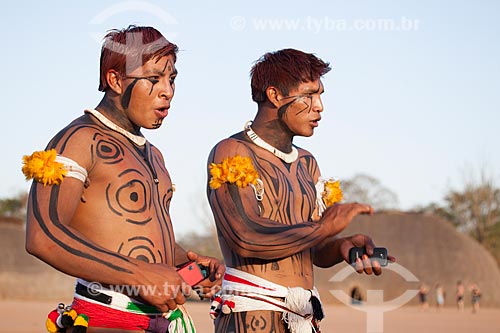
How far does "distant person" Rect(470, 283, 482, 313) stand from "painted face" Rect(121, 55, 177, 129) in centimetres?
3876

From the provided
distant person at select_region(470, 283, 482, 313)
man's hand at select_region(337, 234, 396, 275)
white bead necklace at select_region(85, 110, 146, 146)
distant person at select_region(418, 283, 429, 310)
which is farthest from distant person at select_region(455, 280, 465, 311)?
white bead necklace at select_region(85, 110, 146, 146)

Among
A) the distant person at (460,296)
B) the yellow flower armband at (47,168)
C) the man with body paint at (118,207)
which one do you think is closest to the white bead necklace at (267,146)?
the man with body paint at (118,207)

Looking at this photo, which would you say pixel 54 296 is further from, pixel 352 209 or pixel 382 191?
pixel 352 209

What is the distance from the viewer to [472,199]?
59719 mm

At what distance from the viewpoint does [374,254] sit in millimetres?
4824

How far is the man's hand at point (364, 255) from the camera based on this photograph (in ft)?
15.7

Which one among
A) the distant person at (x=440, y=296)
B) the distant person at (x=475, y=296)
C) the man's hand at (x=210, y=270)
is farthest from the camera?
the distant person at (x=440, y=296)

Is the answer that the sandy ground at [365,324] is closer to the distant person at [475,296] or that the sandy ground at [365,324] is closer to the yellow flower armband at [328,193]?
the distant person at [475,296]

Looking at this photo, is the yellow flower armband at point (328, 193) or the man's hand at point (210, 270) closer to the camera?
the man's hand at point (210, 270)

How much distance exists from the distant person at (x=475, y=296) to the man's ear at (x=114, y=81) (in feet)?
127

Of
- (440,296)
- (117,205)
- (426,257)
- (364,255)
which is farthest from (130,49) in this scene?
(426,257)

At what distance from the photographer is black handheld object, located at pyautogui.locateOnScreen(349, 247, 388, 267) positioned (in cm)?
477

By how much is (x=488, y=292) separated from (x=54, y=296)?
74.2 feet

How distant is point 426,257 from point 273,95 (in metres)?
39.4
